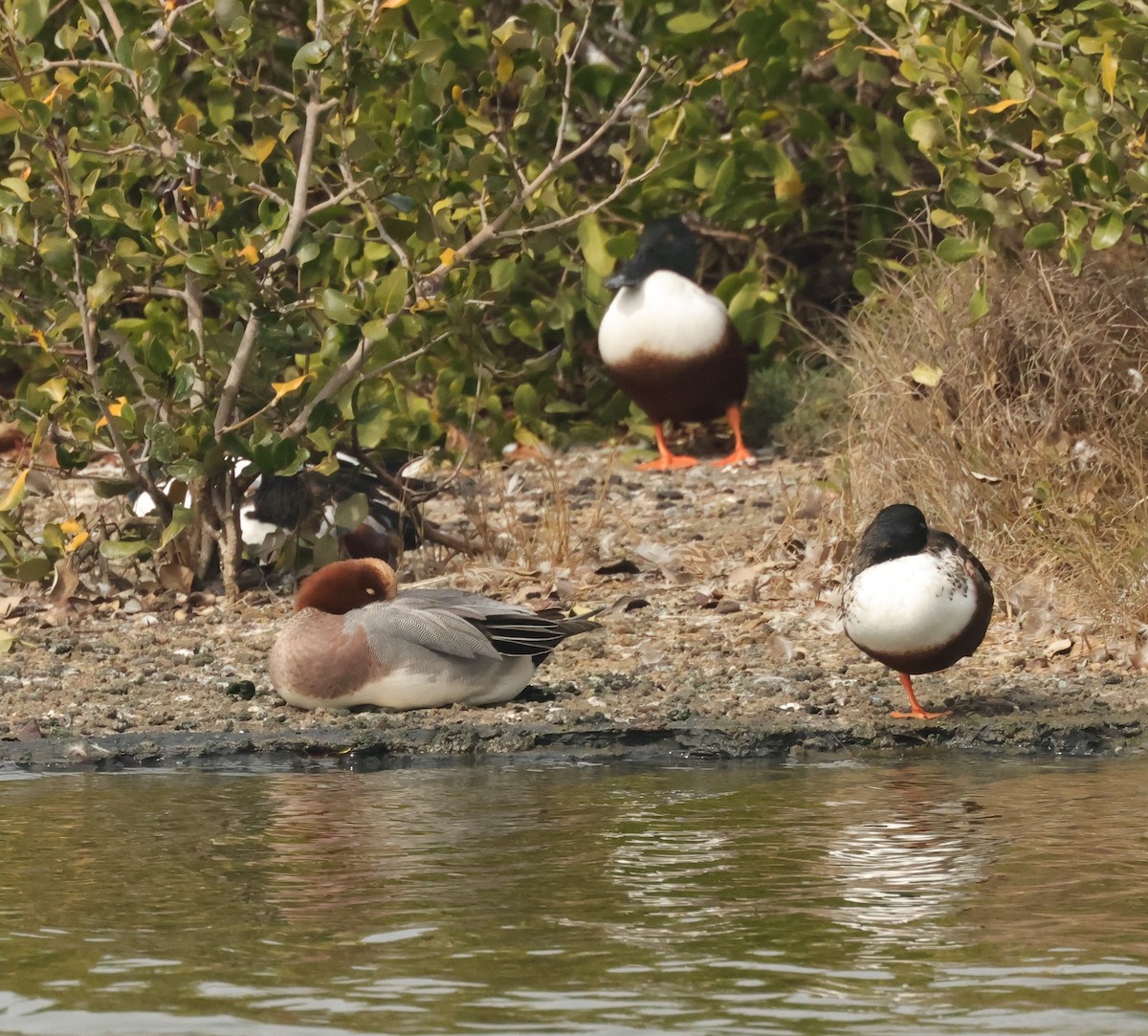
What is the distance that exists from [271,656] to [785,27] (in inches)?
185

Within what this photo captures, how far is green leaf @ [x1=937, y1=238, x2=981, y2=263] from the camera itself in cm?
713

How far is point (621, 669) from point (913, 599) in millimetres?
1326

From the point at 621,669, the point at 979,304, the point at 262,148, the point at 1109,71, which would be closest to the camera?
the point at 1109,71

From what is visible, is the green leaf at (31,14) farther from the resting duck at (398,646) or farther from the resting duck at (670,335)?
the resting duck at (670,335)

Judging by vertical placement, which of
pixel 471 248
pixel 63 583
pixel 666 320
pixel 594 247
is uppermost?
pixel 594 247

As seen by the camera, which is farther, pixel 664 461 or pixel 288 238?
pixel 664 461

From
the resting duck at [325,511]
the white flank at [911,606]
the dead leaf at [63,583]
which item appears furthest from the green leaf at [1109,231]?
the dead leaf at [63,583]

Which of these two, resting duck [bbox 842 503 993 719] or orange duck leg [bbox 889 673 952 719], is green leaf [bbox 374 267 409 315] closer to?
resting duck [bbox 842 503 993 719]

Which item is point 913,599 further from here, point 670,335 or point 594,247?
point 594,247


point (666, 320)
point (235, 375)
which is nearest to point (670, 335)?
point (666, 320)

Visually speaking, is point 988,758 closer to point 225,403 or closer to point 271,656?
point 271,656

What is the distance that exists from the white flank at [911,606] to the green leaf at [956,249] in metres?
1.57

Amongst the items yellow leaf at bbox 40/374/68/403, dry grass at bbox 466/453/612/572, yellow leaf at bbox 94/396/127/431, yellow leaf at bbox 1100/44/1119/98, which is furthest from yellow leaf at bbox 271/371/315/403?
yellow leaf at bbox 1100/44/1119/98

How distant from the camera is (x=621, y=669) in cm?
691
